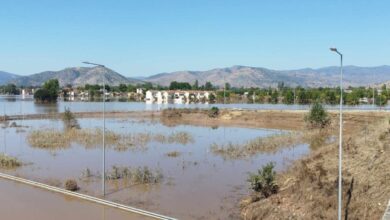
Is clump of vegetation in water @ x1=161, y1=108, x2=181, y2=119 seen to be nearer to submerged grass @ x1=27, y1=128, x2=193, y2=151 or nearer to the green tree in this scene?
submerged grass @ x1=27, y1=128, x2=193, y2=151

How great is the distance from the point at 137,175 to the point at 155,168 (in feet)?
14.7

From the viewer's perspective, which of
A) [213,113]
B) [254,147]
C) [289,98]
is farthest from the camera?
[289,98]

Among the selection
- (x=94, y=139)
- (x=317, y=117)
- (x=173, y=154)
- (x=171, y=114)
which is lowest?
(x=173, y=154)

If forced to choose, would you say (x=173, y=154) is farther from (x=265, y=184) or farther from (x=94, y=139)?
(x=265, y=184)

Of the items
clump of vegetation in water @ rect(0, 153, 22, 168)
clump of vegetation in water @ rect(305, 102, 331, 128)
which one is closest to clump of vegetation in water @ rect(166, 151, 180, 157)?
clump of vegetation in water @ rect(0, 153, 22, 168)

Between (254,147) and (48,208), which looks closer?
(48,208)

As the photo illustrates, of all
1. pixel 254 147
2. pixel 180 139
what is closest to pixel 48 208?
pixel 254 147

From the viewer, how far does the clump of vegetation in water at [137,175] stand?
83.9 ft

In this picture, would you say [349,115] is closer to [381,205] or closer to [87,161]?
[87,161]

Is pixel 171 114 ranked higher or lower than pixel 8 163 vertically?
higher

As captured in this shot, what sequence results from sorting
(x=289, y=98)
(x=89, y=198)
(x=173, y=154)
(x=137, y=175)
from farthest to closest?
1. (x=289, y=98)
2. (x=173, y=154)
3. (x=137, y=175)
4. (x=89, y=198)

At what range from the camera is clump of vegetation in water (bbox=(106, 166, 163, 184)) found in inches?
1007

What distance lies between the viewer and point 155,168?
3016 centimetres

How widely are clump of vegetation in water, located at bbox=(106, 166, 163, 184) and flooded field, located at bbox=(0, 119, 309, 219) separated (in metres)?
0.06
